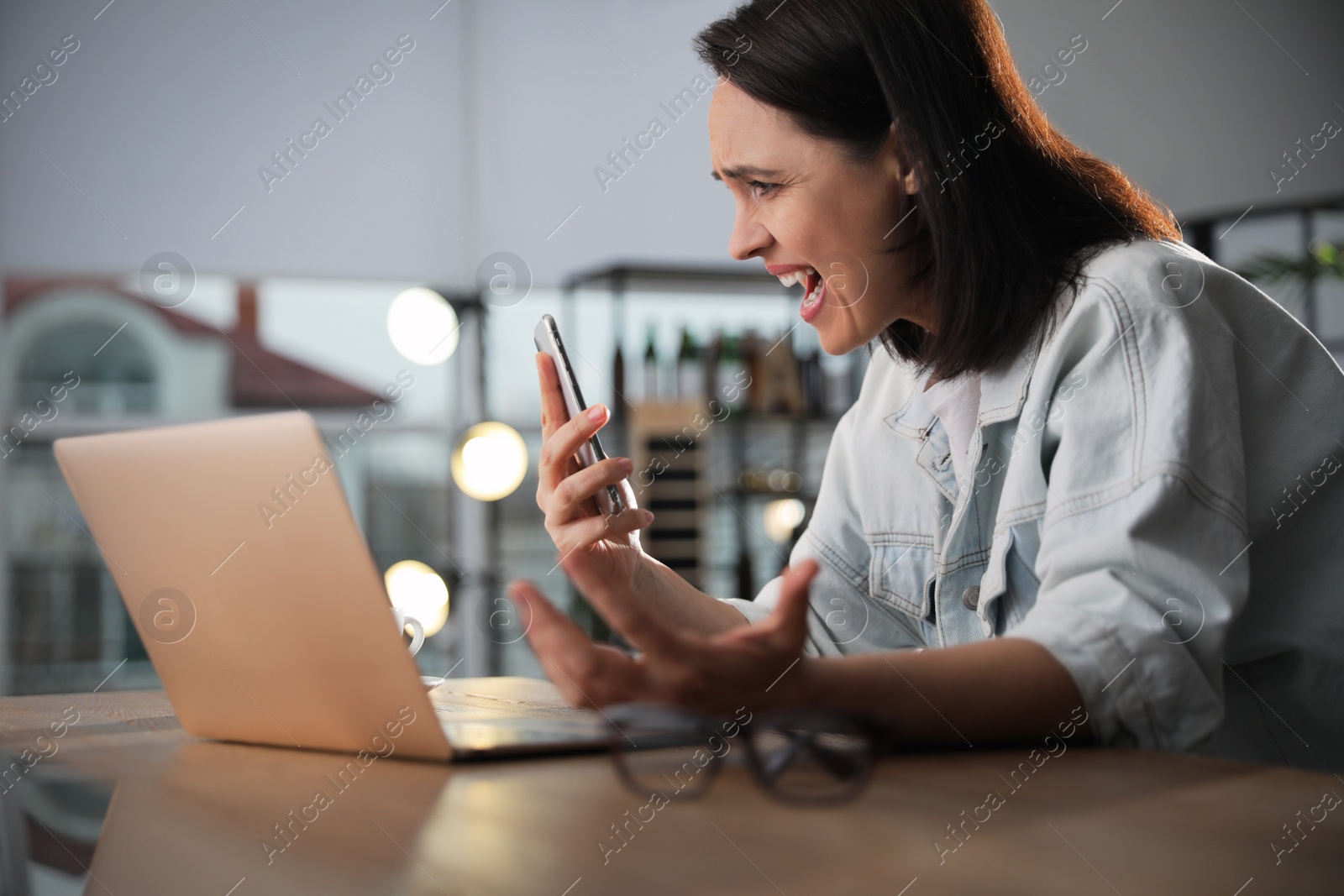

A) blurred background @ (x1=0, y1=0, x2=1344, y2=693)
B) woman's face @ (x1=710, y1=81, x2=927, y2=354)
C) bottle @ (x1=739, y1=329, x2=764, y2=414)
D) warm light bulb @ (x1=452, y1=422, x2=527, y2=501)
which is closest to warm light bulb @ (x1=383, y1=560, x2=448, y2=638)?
blurred background @ (x1=0, y1=0, x2=1344, y2=693)

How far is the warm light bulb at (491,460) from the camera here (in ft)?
11.6

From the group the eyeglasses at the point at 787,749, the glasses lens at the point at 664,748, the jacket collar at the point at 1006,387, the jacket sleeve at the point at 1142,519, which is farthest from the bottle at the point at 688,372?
the eyeglasses at the point at 787,749

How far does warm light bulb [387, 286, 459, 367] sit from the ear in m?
2.87

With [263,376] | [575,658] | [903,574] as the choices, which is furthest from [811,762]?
[263,376]

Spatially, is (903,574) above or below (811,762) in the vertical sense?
Result: below

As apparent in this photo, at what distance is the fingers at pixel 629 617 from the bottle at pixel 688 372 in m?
3.05

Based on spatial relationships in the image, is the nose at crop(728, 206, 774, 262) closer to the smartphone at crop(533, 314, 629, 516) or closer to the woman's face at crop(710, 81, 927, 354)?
the woman's face at crop(710, 81, 927, 354)

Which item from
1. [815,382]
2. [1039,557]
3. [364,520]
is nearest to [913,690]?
[1039,557]

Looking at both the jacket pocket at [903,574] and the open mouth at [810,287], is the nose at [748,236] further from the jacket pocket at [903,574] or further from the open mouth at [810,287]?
the jacket pocket at [903,574]

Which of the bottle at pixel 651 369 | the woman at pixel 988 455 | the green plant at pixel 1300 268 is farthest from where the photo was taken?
the bottle at pixel 651 369

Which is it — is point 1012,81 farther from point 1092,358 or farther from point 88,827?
point 88,827

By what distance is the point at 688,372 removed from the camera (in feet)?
11.9

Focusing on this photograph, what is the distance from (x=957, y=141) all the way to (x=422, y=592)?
2.83 metres

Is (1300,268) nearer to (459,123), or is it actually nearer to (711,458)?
(711,458)
